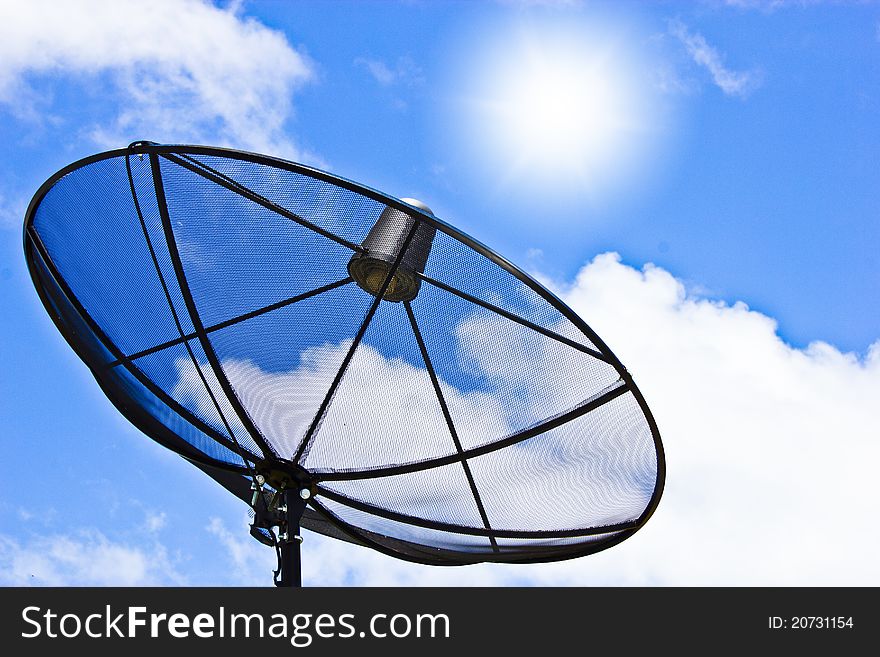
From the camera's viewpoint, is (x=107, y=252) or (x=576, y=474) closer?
(x=107, y=252)

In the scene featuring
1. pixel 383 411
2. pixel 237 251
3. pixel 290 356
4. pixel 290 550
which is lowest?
pixel 290 550

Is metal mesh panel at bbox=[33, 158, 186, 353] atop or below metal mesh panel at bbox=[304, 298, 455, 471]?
atop

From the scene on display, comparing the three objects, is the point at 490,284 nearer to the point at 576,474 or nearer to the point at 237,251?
the point at 237,251

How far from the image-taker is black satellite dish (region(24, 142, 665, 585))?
23.0ft

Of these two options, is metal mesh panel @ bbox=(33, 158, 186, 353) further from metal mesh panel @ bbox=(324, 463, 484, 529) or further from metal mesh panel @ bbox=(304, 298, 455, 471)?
metal mesh panel @ bbox=(324, 463, 484, 529)

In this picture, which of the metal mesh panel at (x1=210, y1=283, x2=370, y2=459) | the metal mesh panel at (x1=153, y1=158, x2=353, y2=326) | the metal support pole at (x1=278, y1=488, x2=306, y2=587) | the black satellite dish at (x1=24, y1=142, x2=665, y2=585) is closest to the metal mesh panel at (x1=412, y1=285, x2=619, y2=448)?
the black satellite dish at (x1=24, y1=142, x2=665, y2=585)

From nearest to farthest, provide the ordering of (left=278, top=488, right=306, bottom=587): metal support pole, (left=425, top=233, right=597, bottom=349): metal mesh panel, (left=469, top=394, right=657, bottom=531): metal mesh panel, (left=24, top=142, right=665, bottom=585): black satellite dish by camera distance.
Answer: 1. (left=425, top=233, right=597, bottom=349): metal mesh panel
2. (left=24, top=142, right=665, bottom=585): black satellite dish
3. (left=278, top=488, right=306, bottom=587): metal support pole
4. (left=469, top=394, right=657, bottom=531): metal mesh panel

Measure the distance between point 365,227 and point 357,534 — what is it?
144 inches

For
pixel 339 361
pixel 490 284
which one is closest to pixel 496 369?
pixel 490 284

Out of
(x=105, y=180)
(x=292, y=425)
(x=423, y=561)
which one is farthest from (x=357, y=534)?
(x=105, y=180)

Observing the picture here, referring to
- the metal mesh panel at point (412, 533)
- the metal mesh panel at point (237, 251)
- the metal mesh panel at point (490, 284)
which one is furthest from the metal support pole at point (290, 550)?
the metal mesh panel at point (490, 284)

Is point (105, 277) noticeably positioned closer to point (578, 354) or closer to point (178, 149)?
point (178, 149)

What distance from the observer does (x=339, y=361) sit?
831 centimetres

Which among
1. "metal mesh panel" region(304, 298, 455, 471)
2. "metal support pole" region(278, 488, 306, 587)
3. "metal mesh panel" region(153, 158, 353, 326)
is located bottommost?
"metal support pole" region(278, 488, 306, 587)
